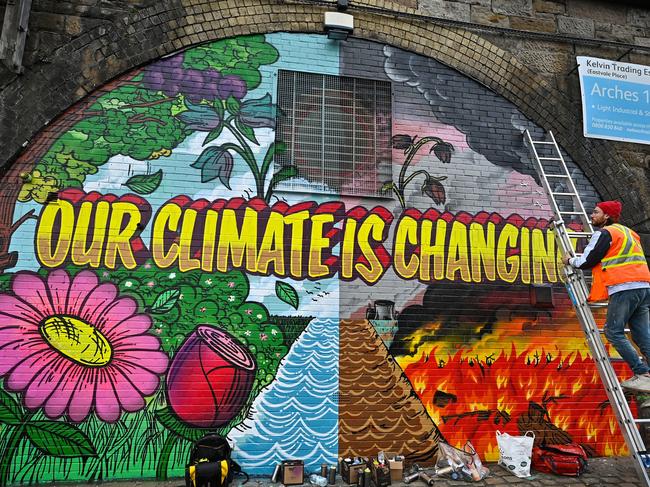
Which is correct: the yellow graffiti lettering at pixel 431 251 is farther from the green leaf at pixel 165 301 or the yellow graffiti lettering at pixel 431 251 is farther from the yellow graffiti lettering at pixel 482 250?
the green leaf at pixel 165 301

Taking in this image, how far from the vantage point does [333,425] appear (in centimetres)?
532

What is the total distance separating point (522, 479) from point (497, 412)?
79 cm

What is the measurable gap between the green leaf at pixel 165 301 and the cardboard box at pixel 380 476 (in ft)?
9.65

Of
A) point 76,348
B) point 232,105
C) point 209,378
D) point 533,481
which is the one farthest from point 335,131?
point 533,481

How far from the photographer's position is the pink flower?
4.91 metres

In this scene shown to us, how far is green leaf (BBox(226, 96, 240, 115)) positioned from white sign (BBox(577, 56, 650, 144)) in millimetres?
5054

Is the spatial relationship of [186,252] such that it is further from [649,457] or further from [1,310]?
[649,457]

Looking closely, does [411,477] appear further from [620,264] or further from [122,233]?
[122,233]

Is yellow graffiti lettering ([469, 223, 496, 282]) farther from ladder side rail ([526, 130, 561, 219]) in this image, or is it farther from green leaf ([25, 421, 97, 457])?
green leaf ([25, 421, 97, 457])

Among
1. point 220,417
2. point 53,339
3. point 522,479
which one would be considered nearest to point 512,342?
point 522,479

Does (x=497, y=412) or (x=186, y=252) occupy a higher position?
(x=186, y=252)

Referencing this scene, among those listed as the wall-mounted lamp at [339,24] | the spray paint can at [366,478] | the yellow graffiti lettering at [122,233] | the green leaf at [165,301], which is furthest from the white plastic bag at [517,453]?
the wall-mounted lamp at [339,24]

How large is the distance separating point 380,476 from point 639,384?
105 inches

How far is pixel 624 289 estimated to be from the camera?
415 centimetres
